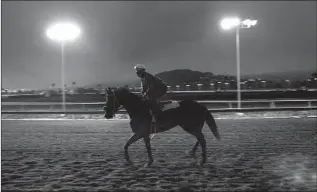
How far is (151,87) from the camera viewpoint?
7.75 metres

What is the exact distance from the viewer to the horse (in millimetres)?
7734

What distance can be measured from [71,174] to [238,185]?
10.3ft

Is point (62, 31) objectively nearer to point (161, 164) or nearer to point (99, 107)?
point (99, 107)

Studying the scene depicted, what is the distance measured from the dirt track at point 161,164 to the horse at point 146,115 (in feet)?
2.20

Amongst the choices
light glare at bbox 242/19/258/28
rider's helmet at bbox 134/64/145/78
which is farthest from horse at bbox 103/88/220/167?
light glare at bbox 242/19/258/28

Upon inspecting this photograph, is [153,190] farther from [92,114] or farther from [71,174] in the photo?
[92,114]

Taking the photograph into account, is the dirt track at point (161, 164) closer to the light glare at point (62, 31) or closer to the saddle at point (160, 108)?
the saddle at point (160, 108)

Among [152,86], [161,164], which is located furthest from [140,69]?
[161,164]

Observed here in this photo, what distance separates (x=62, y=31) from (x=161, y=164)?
20844 mm

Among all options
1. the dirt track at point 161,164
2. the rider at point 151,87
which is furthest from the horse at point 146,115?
the dirt track at point 161,164

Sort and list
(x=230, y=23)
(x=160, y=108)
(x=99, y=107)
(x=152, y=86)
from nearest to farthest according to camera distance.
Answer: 1. (x=152, y=86)
2. (x=160, y=108)
3. (x=230, y=23)
4. (x=99, y=107)

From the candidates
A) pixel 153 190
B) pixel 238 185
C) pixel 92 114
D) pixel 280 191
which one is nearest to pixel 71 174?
pixel 153 190

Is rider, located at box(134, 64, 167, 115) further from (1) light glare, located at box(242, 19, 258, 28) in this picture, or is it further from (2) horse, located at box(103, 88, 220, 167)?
(1) light glare, located at box(242, 19, 258, 28)

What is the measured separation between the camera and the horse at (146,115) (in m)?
7.73
